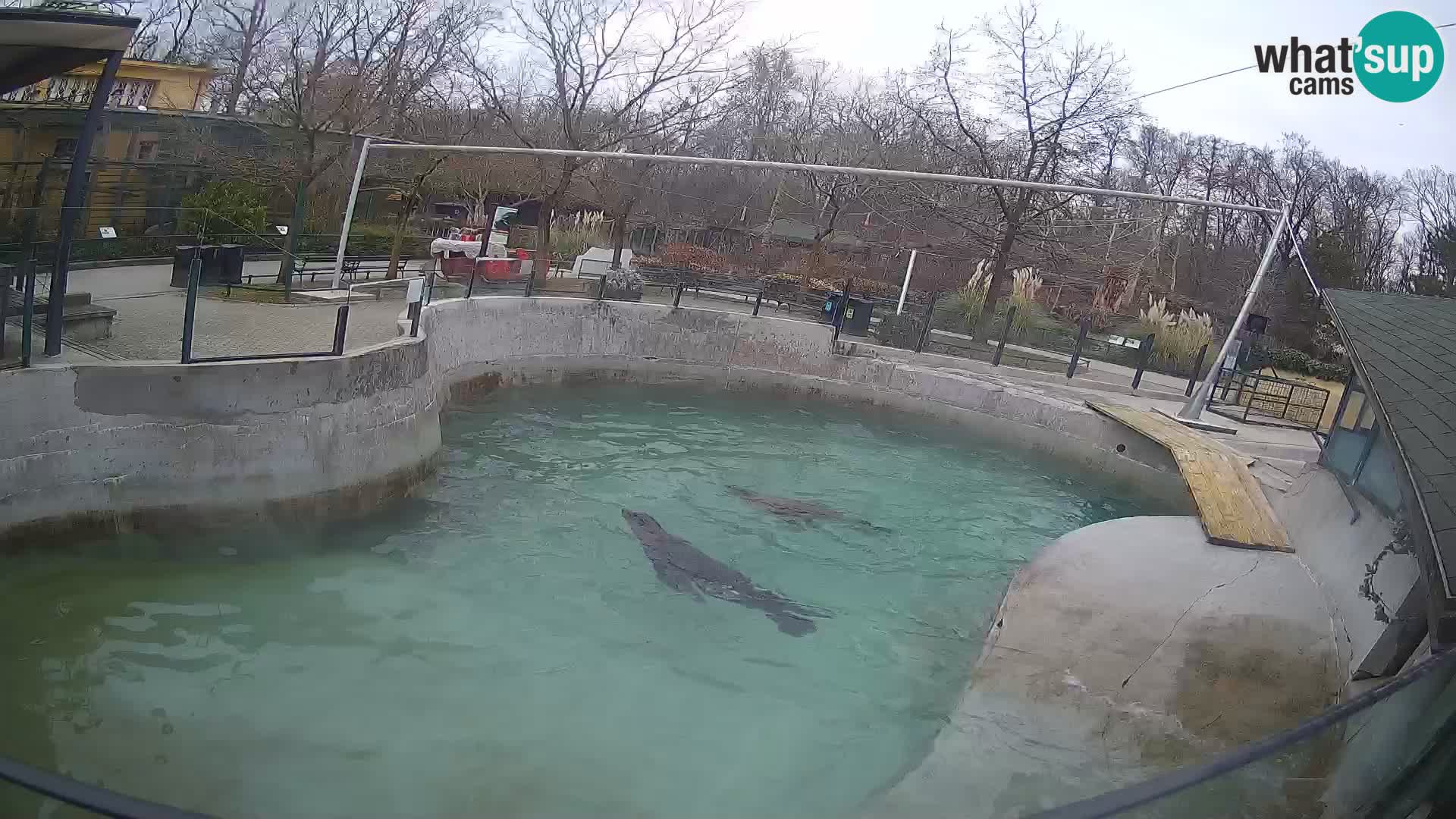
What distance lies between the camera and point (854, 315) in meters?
20.2

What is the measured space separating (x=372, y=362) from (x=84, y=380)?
2.65 meters

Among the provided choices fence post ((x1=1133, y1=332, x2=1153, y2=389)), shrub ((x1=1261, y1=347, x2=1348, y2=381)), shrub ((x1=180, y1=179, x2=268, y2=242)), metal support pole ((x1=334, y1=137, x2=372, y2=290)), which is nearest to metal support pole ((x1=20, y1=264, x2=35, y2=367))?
metal support pole ((x1=334, y1=137, x2=372, y2=290))

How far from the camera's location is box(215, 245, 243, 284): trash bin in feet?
42.8

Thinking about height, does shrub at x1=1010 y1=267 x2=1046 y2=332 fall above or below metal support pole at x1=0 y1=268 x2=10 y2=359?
above

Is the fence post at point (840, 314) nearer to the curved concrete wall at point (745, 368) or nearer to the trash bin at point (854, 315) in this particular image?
the curved concrete wall at point (745, 368)

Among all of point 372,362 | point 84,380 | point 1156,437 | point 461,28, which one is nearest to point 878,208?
point 461,28

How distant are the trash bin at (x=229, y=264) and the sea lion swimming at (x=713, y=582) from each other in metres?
6.91

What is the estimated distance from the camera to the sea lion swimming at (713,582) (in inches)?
367

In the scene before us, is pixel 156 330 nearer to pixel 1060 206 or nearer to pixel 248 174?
pixel 248 174

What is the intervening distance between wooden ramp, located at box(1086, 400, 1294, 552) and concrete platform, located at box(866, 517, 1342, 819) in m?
0.50

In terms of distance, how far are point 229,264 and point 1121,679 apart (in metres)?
12.2

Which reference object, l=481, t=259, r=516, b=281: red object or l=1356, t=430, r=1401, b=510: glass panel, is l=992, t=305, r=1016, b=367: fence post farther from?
l=1356, t=430, r=1401, b=510: glass panel

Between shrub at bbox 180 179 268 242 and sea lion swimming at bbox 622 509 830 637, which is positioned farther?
shrub at bbox 180 179 268 242

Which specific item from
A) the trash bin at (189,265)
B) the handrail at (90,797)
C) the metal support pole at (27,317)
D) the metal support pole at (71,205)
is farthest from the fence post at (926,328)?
the handrail at (90,797)
